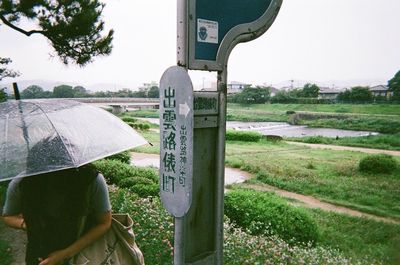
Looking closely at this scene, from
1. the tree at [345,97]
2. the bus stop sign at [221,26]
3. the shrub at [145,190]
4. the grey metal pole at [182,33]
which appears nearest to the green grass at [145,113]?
the tree at [345,97]

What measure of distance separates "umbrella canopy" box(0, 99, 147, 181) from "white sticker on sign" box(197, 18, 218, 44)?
85 cm

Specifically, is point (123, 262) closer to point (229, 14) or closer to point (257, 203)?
point (229, 14)

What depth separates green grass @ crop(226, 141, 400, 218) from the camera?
33.3 feet

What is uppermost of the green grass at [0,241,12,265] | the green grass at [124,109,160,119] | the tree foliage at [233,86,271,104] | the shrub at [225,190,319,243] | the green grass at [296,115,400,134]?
the tree foliage at [233,86,271,104]

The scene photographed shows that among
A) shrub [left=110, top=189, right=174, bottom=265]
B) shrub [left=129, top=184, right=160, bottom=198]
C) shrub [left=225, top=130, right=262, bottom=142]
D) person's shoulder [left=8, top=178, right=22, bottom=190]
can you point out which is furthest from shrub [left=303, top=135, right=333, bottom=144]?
person's shoulder [left=8, top=178, right=22, bottom=190]

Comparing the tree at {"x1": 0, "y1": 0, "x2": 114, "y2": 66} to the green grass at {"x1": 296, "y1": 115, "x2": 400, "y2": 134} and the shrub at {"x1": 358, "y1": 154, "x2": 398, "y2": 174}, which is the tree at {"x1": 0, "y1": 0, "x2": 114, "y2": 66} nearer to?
the shrub at {"x1": 358, "y1": 154, "x2": 398, "y2": 174}

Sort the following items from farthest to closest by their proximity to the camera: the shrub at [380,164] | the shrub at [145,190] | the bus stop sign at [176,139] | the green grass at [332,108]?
the green grass at [332,108], the shrub at [380,164], the shrub at [145,190], the bus stop sign at [176,139]

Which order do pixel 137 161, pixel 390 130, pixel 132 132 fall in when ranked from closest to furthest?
pixel 132 132 → pixel 137 161 → pixel 390 130

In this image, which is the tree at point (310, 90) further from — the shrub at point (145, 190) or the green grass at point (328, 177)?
the shrub at point (145, 190)

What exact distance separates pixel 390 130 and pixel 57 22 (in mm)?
29043

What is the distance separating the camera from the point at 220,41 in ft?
6.17

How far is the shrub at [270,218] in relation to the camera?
20.0 feet

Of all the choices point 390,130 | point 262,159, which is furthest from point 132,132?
point 390,130

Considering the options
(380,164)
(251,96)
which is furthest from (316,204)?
(251,96)
